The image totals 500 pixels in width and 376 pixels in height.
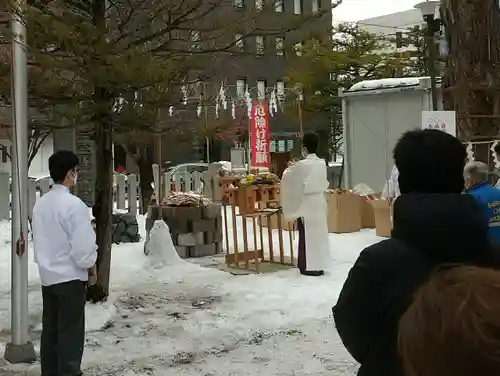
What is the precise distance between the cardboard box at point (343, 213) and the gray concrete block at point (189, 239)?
3016 mm

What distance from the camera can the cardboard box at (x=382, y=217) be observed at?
1162cm

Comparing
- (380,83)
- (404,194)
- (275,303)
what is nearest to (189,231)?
(275,303)

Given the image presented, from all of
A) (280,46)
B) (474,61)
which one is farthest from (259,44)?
(474,61)

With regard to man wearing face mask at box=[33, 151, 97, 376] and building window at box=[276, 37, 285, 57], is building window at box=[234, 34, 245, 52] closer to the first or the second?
building window at box=[276, 37, 285, 57]

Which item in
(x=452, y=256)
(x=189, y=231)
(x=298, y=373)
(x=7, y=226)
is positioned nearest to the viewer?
(x=452, y=256)

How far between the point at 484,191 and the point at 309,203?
3669mm

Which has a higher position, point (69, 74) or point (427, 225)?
point (69, 74)

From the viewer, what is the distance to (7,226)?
13867 mm

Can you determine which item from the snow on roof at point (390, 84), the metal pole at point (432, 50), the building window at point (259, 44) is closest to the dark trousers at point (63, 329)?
the building window at point (259, 44)

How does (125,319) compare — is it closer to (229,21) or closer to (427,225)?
(229,21)

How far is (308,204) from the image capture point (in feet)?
28.7

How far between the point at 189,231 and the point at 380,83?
6.36 m

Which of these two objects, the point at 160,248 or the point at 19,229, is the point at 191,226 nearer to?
the point at 160,248

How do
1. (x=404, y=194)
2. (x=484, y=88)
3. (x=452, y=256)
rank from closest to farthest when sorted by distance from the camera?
(x=452, y=256), (x=404, y=194), (x=484, y=88)
